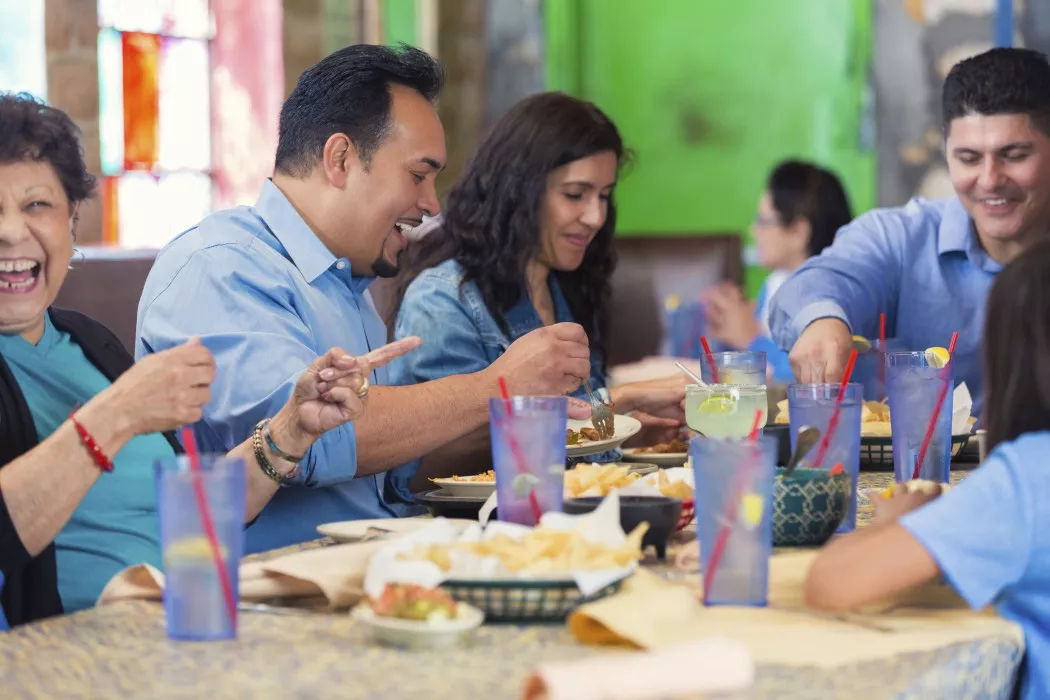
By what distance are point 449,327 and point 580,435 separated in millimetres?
577

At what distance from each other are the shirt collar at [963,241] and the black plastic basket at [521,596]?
2009mm

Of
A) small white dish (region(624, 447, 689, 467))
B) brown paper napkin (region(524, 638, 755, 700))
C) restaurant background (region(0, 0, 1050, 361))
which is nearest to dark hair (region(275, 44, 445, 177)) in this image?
small white dish (region(624, 447, 689, 467))

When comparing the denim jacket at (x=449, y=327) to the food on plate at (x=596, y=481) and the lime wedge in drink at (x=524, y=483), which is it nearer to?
the food on plate at (x=596, y=481)

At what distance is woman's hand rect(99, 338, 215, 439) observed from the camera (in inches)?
60.4

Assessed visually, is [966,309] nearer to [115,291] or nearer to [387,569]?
[115,291]

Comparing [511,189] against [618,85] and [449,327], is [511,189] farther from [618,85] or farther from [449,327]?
[618,85]

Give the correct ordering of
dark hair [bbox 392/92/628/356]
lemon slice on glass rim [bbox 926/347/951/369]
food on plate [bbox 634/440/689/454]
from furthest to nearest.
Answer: dark hair [bbox 392/92/628/356], food on plate [bbox 634/440/689/454], lemon slice on glass rim [bbox 926/347/951/369]

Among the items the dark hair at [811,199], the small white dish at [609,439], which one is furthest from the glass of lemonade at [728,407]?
the dark hair at [811,199]

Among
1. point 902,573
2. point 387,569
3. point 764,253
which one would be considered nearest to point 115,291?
point 387,569

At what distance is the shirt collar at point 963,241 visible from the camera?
302cm

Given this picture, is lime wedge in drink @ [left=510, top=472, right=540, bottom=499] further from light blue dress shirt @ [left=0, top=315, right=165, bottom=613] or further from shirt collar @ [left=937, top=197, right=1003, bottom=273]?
shirt collar @ [left=937, top=197, right=1003, bottom=273]

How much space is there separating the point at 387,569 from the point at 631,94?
242 inches

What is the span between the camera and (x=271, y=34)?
593cm

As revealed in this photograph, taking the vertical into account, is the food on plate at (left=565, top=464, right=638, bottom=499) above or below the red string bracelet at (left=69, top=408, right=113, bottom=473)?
below
